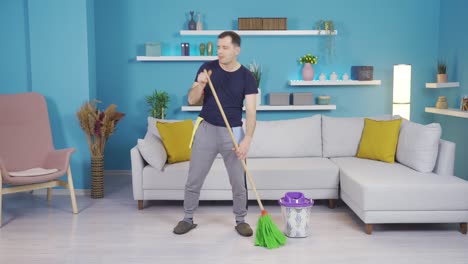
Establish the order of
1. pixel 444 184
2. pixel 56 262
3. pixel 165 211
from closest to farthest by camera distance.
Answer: pixel 56 262, pixel 444 184, pixel 165 211

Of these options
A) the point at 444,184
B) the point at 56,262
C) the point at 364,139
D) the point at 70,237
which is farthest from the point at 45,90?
the point at 444,184

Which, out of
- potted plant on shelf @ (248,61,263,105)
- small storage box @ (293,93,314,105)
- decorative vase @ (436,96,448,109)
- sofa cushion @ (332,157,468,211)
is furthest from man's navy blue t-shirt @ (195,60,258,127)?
decorative vase @ (436,96,448,109)

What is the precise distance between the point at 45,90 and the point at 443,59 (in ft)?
14.2

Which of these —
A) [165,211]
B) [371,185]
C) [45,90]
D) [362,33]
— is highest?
[362,33]

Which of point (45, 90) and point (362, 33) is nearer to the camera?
point (45, 90)

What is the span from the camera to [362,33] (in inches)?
263

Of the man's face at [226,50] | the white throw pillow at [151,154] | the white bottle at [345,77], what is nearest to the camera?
the man's face at [226,50]

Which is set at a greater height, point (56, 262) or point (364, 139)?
point (364, 139)

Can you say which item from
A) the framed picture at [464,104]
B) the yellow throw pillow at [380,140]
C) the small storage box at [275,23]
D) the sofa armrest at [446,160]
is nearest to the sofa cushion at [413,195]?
the sofa armrest at [446,160]

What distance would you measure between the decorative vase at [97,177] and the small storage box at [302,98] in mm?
2259

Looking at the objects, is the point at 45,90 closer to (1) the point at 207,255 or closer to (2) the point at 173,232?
(2) the point at 173,232

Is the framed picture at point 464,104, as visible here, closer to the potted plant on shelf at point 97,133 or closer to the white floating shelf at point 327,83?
the white floating shelf at point 327,83

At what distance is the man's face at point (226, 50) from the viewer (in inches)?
156

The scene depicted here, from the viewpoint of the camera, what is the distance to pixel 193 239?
13.8ft
